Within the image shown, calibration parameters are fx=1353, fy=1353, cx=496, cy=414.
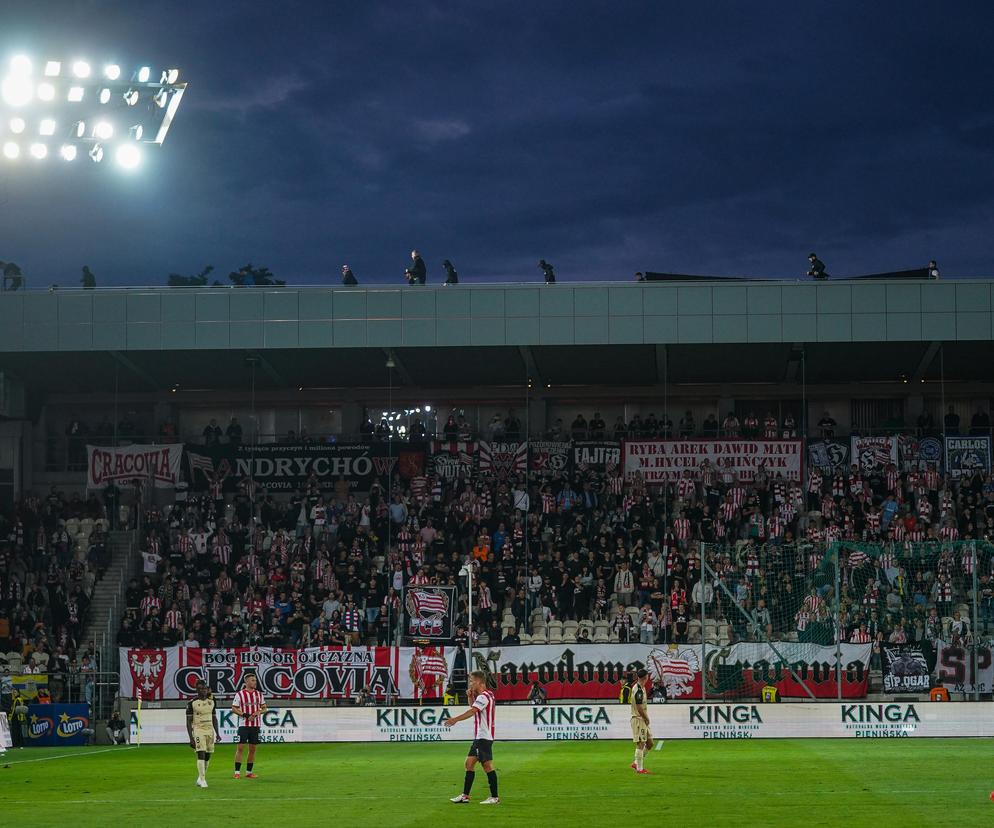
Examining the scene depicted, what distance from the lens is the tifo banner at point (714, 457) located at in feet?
151

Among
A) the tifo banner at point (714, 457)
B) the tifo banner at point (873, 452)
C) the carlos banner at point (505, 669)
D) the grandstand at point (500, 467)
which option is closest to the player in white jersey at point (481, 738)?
the carlos banner at point (505, 669)

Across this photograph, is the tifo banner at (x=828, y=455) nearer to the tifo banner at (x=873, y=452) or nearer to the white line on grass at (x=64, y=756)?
the tifo banner at (x=873, y=452)

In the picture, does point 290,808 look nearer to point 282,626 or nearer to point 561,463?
point 282,626

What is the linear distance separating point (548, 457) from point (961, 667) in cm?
1688

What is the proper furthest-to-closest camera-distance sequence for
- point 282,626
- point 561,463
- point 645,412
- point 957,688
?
point 645,412
point 561,463
point 282,626
point 957,688

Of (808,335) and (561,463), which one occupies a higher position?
(808,335)

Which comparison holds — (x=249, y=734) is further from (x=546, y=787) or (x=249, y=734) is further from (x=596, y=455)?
(x=596, y=455)

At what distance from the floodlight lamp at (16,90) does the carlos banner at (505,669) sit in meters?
18.1

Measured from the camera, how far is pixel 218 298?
46375 mm

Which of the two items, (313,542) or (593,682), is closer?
(593,682)

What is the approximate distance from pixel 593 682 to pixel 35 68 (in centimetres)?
2206

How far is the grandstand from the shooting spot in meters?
40.2

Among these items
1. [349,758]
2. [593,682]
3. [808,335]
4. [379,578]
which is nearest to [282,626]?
[379,578]

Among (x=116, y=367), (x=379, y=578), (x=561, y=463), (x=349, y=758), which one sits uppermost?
(x=116, y=367)
